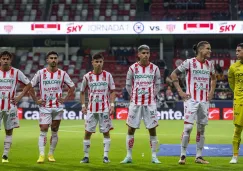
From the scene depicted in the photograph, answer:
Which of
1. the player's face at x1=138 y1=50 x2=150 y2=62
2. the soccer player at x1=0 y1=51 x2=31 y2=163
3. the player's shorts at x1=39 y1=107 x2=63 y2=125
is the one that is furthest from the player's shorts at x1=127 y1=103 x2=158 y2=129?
the soccer player at x1=0 y1=51 x2=31 y2=163

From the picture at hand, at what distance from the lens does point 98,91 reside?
11.2 metres

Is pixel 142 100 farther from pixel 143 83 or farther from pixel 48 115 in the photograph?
pixel 48 115

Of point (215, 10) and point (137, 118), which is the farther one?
point (215, 10)

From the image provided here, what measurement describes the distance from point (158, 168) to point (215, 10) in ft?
102

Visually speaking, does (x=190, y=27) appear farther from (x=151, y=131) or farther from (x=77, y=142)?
(x=151, y=131)

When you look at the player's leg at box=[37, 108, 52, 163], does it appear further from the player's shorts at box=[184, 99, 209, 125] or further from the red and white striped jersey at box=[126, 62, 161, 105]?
the player's shorts at box=[184, 99, 209, 125]

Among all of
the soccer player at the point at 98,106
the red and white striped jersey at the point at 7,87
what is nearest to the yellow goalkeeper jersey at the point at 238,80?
the soccer player at the point at 98,106

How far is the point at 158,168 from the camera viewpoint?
10.0 meters

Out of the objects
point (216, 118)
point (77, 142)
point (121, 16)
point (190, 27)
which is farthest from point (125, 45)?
point (77, 142)

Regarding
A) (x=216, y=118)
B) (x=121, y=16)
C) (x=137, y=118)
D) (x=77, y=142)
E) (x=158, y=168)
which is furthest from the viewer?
(x=121, y=16)

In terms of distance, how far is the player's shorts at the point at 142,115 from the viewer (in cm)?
1103

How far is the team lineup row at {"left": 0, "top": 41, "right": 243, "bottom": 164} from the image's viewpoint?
10891mm

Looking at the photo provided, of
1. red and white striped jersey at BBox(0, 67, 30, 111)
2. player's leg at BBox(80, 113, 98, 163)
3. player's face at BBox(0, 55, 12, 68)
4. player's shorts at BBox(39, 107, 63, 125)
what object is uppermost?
player's face at BBox(0, 55, 12, 68)

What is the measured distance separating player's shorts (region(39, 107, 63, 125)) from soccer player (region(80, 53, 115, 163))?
60cm
